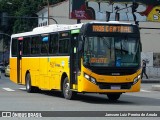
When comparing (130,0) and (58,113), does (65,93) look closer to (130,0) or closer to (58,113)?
(58,113)

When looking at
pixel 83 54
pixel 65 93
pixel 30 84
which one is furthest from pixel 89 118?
pixel 30 84

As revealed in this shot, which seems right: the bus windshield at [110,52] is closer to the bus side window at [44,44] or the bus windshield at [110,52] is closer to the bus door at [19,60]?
the bus side window at [44,44]

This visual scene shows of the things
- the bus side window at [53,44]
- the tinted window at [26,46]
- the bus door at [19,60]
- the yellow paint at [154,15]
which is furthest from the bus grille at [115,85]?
the yellow paint at [154,15]

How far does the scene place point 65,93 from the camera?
21.7 metres

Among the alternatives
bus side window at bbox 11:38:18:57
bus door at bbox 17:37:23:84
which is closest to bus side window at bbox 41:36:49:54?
bus door at bbox 17:37:23:84

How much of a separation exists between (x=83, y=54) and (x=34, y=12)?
6175 centimetres

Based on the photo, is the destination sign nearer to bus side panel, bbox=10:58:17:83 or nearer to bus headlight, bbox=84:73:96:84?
bus headlight, bbox=84:73:96:84

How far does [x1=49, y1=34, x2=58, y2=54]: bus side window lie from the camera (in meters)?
22.8

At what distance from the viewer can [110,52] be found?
65.4 ft

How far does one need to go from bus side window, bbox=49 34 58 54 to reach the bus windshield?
10.5ft

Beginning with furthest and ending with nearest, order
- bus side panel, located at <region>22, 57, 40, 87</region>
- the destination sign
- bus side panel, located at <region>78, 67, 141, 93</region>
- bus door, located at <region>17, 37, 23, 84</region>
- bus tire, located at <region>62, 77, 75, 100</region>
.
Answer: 1. bus door, located at <region>17, 37, 23, 84</region>
2. bus side panel, located at <region>22, 57, 40, 87</region>
3. bus tire, located at <region>62, 77, 75, 100</region>
4. the destination sign
5. bus side panel, located at <region>78, 67, 141, 93</region>

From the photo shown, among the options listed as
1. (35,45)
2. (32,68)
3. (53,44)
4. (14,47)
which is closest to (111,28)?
(53,44)

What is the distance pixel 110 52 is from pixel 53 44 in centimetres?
400

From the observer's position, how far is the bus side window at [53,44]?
2281 centimetres
